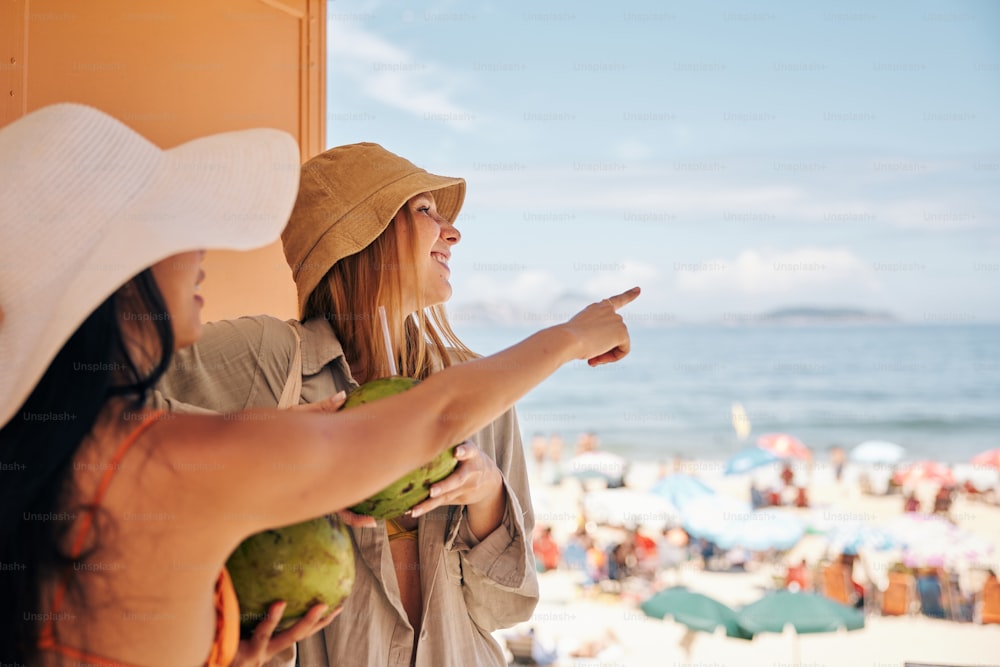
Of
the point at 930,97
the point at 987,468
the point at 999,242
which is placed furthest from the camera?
the point at 930,97

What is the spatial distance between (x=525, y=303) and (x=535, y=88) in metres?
6.14

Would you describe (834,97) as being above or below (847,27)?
below

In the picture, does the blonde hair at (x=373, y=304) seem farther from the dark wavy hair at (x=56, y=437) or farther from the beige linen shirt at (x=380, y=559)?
the dark wavy hair at (x=56, y=437)

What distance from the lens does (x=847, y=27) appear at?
24703 millimetres

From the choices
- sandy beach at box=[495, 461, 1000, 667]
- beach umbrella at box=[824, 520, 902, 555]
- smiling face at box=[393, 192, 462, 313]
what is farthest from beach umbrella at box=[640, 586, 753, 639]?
smiling face at box=[393, 192, 462, 313]

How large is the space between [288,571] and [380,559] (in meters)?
0.59

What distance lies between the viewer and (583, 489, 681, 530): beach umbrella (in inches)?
371

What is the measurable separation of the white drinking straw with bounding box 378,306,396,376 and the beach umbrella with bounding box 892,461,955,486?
1551 cm

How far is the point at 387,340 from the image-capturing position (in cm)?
185

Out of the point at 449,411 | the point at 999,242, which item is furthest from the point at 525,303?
the point at 449,411

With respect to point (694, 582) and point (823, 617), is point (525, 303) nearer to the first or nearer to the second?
point (694, 582)

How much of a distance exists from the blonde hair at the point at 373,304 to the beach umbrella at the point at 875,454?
55.1 feet

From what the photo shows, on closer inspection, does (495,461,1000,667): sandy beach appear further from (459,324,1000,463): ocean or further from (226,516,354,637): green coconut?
(459,324,1000,463): ocean

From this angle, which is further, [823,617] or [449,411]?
[823,617]
